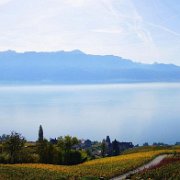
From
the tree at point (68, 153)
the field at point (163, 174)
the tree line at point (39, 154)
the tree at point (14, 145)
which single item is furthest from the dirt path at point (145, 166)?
the tree at point (14, 145)

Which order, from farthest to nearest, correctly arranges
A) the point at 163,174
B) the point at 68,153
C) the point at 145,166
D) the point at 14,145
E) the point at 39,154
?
the point at 68,153, the point at 39,154, the point at 14,145, the point at 145,166, the point at 163,174

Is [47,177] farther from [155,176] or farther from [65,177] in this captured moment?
[155,176]

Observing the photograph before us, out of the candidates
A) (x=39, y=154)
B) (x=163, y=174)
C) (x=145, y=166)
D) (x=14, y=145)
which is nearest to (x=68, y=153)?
(x=39, y=154)

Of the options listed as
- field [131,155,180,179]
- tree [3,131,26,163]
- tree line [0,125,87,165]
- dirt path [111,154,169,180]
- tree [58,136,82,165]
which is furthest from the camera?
tree [58,136,82,165]

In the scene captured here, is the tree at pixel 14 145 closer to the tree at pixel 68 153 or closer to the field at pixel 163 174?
the tree at pixel 68 153

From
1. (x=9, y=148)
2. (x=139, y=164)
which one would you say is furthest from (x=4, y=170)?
(x=9, y=148)

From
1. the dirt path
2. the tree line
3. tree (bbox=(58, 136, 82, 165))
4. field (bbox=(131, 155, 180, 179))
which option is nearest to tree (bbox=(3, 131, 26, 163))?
the tree line

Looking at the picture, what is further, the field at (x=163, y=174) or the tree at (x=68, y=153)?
the tree at (x=68, y=153)

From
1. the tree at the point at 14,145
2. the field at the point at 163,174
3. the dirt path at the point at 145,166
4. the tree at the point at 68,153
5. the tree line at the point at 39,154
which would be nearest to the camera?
the field at the point at 163,174

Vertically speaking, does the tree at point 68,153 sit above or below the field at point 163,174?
above

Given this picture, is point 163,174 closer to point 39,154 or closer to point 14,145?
point 39,154

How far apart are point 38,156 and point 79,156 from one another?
294 inches

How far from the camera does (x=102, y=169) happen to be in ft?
152

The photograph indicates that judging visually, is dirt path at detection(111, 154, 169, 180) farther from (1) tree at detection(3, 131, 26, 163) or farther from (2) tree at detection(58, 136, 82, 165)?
(1) tree at detection(3, 131, 26, 163)
